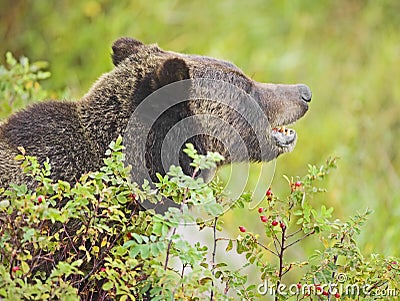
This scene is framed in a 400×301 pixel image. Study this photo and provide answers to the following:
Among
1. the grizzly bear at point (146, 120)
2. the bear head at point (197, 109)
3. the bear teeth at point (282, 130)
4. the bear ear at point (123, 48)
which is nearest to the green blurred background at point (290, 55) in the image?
the bear teeth at point (282, 130)

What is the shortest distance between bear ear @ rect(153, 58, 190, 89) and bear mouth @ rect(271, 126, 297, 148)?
0.87m

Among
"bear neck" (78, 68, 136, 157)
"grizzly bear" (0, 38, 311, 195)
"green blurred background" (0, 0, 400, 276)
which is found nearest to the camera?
"grizzly bear" (0, 38, 311, 195)

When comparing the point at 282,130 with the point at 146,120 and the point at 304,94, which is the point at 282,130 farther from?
Result: the point at 146,120

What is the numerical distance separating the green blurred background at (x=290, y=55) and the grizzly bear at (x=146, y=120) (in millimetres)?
1870

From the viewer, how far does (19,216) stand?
293 cm

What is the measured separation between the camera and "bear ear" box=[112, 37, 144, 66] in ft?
14.5

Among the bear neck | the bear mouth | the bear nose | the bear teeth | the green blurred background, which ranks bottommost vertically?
the bear neck

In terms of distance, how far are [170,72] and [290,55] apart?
5759 millimetres

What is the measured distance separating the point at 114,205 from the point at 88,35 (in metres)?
5.34

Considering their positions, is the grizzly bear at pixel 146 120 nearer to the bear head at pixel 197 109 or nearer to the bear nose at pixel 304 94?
the bear head at pixel 197 109

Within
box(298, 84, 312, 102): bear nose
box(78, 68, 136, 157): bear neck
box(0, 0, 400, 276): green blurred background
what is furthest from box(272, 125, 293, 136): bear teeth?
box(0, 0, 400, 276): green blurred background

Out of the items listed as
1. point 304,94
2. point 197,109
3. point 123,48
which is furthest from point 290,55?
point 197,109

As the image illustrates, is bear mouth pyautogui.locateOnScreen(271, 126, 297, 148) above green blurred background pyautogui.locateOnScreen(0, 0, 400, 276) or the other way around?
the other way around

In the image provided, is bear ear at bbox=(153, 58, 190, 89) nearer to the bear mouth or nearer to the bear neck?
the bear neck
